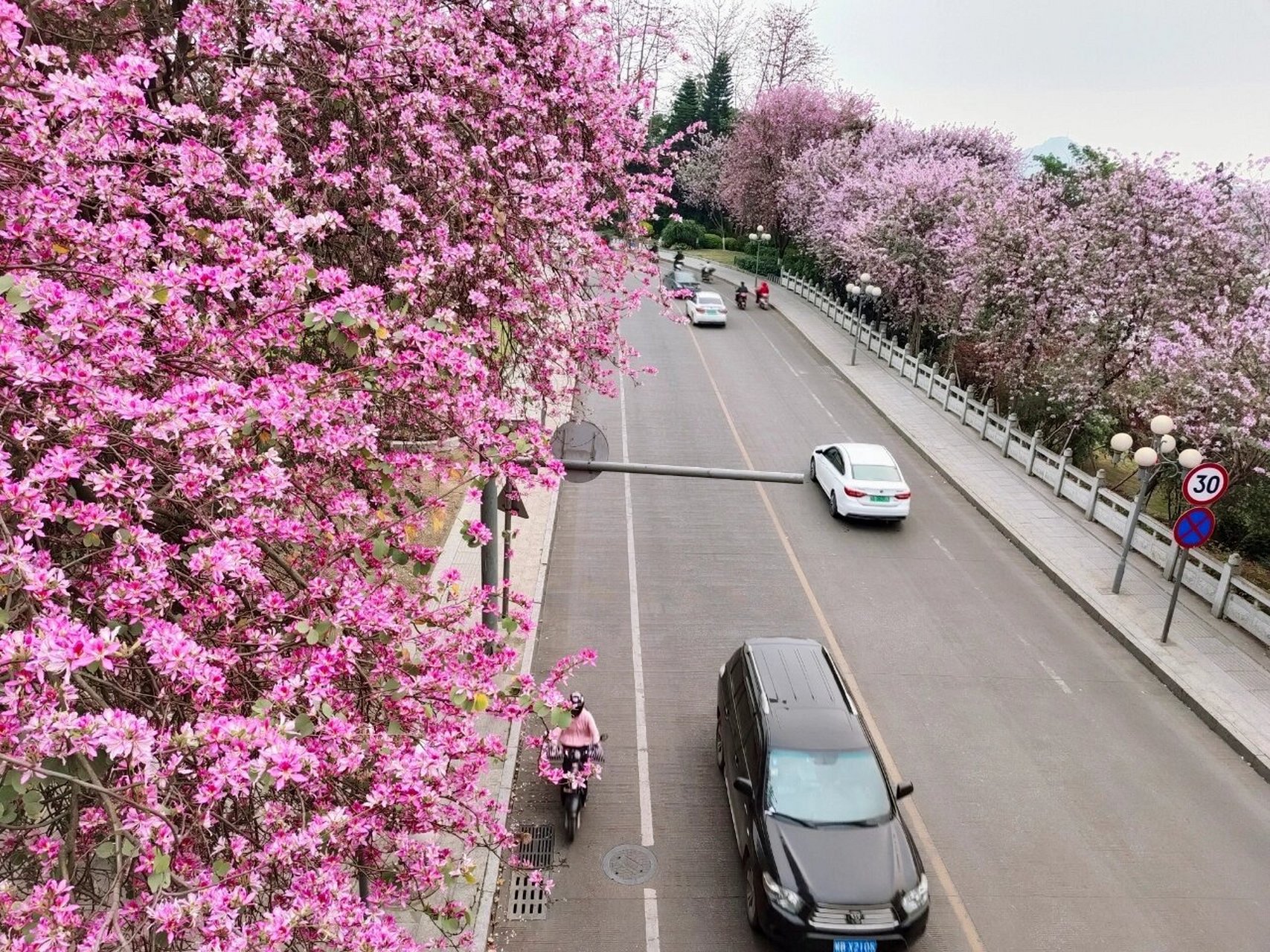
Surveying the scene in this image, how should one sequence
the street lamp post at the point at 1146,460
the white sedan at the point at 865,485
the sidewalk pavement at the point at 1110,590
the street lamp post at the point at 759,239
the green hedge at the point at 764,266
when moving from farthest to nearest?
the green hedge at the point at 764,266, the street lamp post at the point at 759,239, the white sedan at the point at 865,485, the street lamp post at the point at 1146,460, the sidewalk pavement at the point at 1110,590

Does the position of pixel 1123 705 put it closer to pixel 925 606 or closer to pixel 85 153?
pixel 925 606

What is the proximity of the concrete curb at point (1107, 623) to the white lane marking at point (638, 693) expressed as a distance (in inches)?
344

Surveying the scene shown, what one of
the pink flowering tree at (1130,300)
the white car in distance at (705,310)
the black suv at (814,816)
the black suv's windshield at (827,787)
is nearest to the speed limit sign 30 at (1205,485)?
the pink flowering tree at (1130,300)

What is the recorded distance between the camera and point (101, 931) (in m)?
3.35

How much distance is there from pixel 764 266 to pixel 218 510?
56549 millimetres

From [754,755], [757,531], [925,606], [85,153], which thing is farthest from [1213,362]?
[85,153]

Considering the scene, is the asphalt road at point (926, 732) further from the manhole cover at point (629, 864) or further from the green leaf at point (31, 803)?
the green leaf at point (31, 803)

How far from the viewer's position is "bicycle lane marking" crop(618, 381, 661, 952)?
8.90 metres

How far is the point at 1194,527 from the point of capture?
570 inches

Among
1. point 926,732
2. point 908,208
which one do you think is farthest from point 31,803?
point 908,208

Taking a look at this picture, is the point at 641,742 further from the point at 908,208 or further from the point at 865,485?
the point at 908,208

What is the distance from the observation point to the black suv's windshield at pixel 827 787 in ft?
29.7

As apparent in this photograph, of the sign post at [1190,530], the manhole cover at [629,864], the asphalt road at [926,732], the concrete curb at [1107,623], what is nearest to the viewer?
the asphalt road at [926,732]

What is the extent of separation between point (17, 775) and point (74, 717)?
0.90ft
